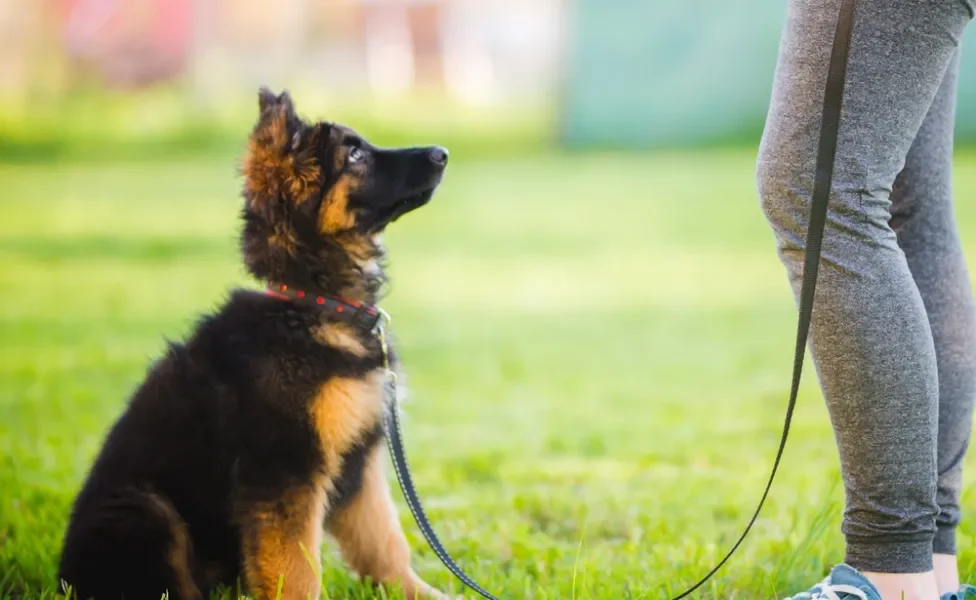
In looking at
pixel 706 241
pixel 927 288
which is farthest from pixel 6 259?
pixel 927 288

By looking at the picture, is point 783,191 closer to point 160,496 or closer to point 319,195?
point 319,195

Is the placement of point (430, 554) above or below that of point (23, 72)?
below

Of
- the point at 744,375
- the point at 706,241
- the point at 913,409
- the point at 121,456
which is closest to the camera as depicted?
the point at 913,409

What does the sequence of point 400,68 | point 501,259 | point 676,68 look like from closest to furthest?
1. point 501,259
2. point 676,68
3. point 400,68

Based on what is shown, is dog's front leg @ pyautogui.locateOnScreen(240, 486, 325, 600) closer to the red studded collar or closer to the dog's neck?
the red studded collar

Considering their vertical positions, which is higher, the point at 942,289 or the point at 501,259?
the point at 942,289

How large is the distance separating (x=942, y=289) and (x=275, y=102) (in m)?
1.86

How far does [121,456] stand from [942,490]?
204 centimetres

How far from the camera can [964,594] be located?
2529 millimetres

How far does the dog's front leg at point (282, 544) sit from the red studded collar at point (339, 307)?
1.64 ft

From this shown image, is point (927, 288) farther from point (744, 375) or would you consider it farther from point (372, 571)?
point (744, 375)

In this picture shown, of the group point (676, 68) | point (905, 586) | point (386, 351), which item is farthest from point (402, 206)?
point (676, 68)

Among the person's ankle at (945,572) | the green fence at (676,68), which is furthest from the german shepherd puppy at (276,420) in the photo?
the green fence at (676,68)

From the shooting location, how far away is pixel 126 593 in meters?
2.64
